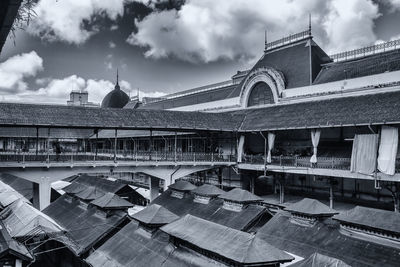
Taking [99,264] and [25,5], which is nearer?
[25,5]

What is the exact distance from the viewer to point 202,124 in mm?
31750

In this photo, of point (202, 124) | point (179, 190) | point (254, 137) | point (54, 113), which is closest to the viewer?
point (179, 190)

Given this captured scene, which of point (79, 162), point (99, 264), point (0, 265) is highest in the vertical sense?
point (79, 162)

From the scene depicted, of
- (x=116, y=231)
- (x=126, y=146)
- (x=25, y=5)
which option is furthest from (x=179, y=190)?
(x=126, y=146)

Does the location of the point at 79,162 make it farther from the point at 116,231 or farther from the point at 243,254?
the point at 243,254

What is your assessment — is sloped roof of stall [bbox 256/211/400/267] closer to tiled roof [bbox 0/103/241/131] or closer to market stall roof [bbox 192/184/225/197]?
market stall roof [bbox 192/184/225/197]

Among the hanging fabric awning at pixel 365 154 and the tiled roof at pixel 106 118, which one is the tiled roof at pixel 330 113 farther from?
the tiled roof at pixel 106 118

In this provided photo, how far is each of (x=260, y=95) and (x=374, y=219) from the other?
23.2 meters

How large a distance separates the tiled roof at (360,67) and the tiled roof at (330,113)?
8.99 ft

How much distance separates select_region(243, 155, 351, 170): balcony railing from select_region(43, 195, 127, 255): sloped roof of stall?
13.2 m

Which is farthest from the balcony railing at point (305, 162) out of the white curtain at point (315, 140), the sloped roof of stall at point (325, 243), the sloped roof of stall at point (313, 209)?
the sloped roof of stall at point (313, 209)

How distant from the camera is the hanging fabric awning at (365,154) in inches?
874

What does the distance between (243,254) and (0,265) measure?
7.27m

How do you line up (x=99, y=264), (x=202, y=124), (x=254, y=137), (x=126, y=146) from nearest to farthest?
(x=99, y=264) → (x=202, y=124) → (x=254, y=137) → (x=126, y=146)
